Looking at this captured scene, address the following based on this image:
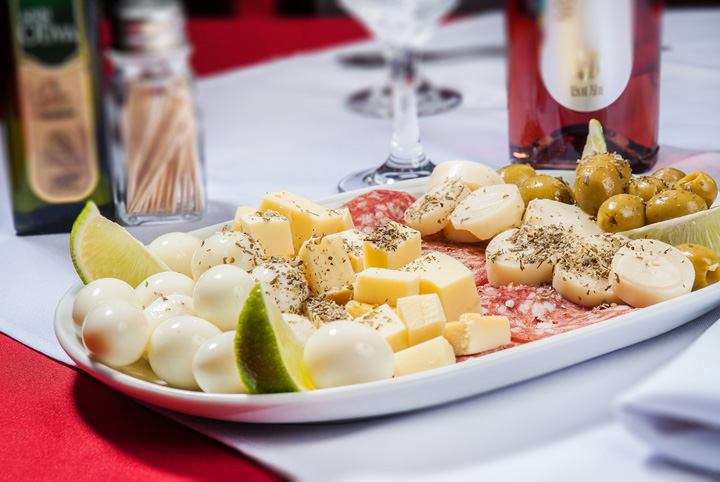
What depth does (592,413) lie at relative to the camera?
0.50 meters

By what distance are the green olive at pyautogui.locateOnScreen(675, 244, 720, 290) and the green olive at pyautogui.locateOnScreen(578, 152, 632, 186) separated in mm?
139

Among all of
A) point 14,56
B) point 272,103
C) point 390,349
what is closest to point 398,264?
point 390,349

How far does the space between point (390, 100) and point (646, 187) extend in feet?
2.28

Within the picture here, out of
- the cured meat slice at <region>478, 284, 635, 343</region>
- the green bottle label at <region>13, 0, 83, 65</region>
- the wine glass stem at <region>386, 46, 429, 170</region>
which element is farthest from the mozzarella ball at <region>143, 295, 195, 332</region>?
the wine glass stem at <region>386, 46, 429, 170</region>

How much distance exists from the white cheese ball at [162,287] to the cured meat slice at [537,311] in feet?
0.73

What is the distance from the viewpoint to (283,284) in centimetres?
60

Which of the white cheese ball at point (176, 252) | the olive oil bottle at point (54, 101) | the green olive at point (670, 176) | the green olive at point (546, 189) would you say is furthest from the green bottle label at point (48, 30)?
the green olive at point (670, 176)

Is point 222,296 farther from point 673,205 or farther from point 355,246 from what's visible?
point 673,205

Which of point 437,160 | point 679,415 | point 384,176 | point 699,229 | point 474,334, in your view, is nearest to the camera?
point 679,415

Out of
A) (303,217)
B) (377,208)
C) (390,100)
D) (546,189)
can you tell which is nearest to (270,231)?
(303,217)

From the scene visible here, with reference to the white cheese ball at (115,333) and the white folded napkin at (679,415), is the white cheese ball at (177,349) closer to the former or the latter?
the white cheese ball at (115,333)

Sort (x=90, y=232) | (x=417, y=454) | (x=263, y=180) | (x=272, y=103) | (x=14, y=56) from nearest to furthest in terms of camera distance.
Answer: (x=417, y=454) → (x=90, y=232) → (x=14, y=56) → (x=263, y=180) → (x=272, y=103)

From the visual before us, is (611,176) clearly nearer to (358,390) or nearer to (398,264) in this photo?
(398,264)

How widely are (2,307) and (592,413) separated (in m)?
0.52
